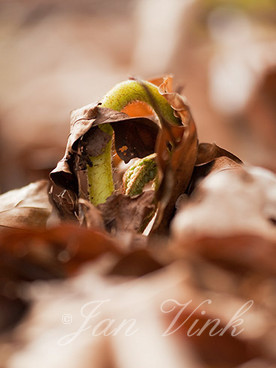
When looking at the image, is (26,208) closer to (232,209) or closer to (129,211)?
(129,211)

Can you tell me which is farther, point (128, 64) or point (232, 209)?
point (128, 64)

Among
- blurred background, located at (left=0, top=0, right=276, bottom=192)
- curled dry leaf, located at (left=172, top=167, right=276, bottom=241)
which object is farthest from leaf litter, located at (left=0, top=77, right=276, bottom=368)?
blurred background, located at (left=0, top=0, right=276, bottom=192)

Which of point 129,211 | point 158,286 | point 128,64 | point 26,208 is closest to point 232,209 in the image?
point 158,286

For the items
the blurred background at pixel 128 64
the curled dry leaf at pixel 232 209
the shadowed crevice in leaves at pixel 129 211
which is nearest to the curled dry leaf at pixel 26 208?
the shadowed crevice in leaves at pixel 129 211

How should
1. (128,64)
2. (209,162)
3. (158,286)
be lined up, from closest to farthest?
1. (158,286)
2. (209,162)
3. (128,64)

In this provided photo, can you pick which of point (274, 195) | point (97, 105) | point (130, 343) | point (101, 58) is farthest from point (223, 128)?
point (130, 343)

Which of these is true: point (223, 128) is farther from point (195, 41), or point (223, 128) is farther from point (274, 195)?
point (274, 195)
